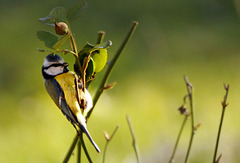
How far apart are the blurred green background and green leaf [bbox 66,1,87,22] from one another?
3.04 feet

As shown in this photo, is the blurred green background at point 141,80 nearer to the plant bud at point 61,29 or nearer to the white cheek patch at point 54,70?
the white cheek patch at point 54,70

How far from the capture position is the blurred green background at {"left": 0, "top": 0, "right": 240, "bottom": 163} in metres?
1.61

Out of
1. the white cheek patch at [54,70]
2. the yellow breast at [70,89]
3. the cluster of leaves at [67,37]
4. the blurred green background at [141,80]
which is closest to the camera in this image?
the cluster of leaves at [67,37]

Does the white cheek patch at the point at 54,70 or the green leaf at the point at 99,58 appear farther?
the white cheek patch at the point at 54,70

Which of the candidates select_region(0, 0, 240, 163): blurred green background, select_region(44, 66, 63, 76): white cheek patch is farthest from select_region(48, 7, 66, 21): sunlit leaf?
select_region(0, 0, 240, 163): blurred green background

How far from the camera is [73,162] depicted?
1394 mm

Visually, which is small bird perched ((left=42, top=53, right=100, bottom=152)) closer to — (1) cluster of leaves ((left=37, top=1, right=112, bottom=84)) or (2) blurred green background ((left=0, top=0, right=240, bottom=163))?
(1) cluster of leaves ((left=37, top=1, right=112, bottom=84))

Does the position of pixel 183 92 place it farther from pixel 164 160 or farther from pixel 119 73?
pixel 164 160

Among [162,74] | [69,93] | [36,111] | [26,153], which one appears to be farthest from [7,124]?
[69,93]

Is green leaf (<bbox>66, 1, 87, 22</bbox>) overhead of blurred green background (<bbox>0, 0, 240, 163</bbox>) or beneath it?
overhead

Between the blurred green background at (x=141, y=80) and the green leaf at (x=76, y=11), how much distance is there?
0.93 metres

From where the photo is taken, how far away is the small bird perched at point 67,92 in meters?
0.50

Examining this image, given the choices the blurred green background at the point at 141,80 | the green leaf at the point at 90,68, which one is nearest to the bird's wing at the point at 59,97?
the green leaf at the point at 90,68

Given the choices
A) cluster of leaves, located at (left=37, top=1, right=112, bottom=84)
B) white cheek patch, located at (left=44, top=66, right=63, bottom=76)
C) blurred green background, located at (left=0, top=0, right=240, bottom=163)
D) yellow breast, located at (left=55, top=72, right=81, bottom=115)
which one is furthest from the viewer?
blurred green background, located at (left=0, top=0, right=240, bottom=163)
